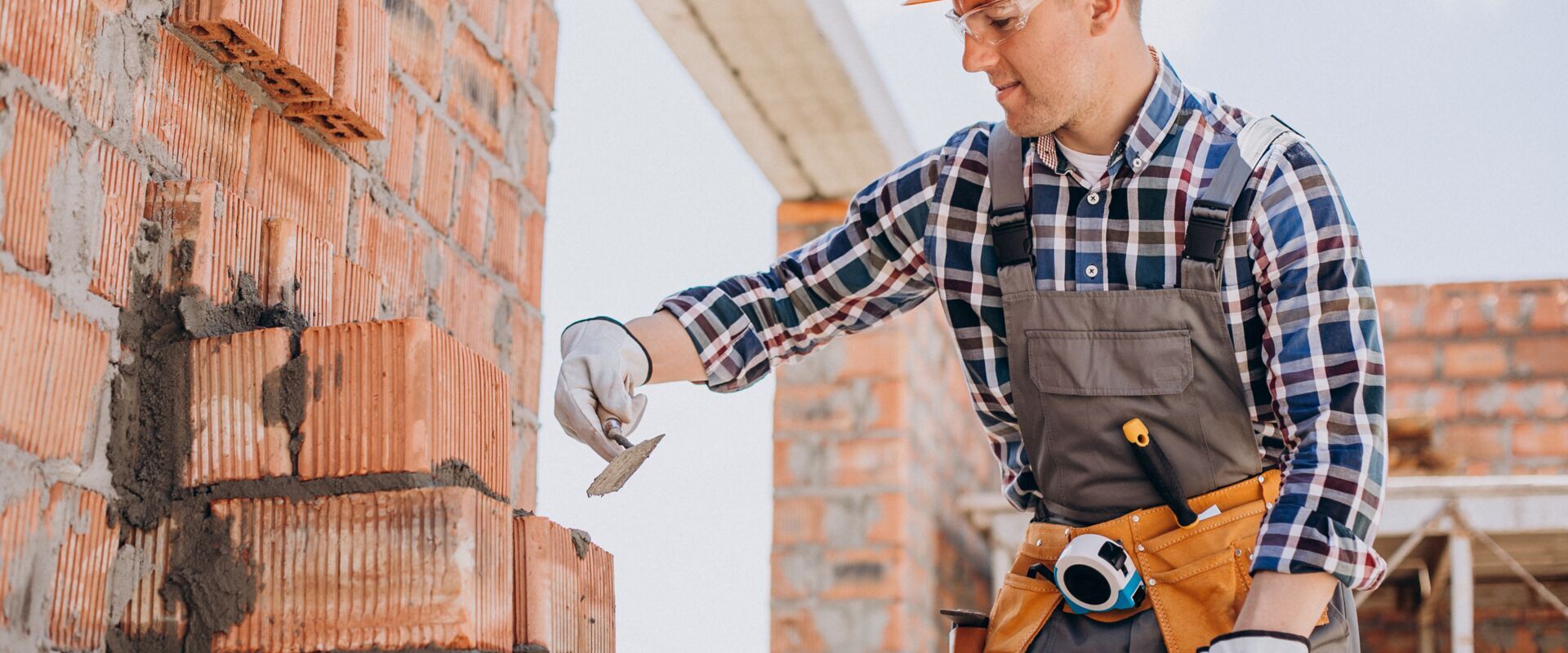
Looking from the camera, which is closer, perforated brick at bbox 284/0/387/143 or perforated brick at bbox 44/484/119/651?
perforated brick at bbox 44/484/119/651

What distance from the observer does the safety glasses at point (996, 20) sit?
1868mm

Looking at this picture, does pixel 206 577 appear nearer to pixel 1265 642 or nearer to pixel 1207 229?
pixel 1265 642

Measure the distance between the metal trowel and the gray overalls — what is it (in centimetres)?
53

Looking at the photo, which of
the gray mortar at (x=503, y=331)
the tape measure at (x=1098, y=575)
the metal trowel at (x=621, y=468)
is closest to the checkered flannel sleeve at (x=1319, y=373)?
the tape measure at (x=1098, y=575)

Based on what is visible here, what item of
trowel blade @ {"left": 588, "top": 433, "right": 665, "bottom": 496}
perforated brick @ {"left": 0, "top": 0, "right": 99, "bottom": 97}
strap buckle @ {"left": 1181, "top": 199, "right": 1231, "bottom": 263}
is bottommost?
trowel blade @ {"left": 588, "top": 433, "right": 665, "bottom": 496}

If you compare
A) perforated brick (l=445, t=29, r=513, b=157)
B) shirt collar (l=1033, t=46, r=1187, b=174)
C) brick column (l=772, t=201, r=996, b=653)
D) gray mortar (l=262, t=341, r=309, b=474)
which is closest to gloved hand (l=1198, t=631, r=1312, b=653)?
shirt collar (l=1033, t=46, r=1187, b=174)

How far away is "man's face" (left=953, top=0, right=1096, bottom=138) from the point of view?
6.16 feet

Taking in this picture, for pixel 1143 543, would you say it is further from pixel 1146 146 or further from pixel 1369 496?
pixel 1146 146

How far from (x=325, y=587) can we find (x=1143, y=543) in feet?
3.34

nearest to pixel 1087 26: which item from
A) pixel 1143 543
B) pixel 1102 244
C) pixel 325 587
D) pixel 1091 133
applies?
pixel 1091 133

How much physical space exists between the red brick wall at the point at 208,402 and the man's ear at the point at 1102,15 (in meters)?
0.92

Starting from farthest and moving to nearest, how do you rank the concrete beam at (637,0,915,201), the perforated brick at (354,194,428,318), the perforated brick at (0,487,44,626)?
the concrete beam at (637,0,915,201) < the perforated brick at (354,194,428,318) < the perforated brick at (0,487,44,626)

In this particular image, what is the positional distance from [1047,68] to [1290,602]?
706 mm

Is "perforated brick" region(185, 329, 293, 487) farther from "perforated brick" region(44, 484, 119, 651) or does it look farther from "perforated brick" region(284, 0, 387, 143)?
"perforated brick" region(284, 0, 387, 143)
